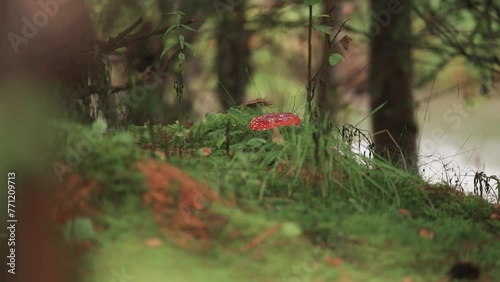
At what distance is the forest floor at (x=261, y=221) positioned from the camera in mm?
2826

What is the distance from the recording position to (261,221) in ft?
10.1

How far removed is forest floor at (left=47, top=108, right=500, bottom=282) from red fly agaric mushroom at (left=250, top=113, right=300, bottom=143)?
0.15 metres

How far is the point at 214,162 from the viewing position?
3881mm

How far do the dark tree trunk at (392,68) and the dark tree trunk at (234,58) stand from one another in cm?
154

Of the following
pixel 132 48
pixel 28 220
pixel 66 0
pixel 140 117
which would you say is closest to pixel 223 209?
pixel 28 220

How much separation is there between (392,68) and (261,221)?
4.70 m

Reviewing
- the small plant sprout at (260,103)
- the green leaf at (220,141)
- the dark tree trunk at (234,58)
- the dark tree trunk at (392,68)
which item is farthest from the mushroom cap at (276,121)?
the dark tree trunk at (234,58)

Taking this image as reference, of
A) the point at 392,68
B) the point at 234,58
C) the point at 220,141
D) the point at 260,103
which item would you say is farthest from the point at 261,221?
the point at 234,58

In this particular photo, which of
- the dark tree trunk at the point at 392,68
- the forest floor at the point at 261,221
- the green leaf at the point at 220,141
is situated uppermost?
the dark tree trunk at the point at 392,68

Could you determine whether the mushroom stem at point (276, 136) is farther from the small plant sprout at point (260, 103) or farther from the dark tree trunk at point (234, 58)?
the dark tree trunk at point (234, 58)

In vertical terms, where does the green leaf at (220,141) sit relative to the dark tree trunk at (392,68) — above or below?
below

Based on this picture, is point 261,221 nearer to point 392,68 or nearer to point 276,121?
point 276,121

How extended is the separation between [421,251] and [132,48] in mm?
4955

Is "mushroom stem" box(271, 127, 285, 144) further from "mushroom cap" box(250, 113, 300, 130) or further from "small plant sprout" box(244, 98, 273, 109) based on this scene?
"small plant sprout" box(244, 98, 273, 109)
